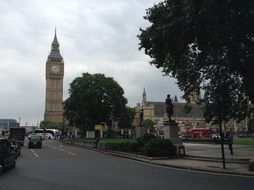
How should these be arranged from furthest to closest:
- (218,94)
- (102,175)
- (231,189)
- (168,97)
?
(168,97) → (218,94) → (102,175) → (231,189)

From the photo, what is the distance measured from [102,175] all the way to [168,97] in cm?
1814

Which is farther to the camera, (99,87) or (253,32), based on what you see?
(99,87)

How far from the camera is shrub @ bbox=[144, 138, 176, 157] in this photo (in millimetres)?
29828

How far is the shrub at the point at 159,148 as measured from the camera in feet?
97.9

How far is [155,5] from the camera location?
89.2ft

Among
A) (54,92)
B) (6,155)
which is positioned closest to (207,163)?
(6,155)

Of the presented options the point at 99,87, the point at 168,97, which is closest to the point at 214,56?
the point at 168,97

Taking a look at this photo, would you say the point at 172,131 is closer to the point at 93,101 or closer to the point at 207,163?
the point at 207,163

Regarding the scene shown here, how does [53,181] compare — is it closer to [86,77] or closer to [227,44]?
[227,44]

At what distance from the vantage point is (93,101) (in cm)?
8038

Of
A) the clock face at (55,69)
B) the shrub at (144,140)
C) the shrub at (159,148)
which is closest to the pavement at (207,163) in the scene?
the shrub at (159,148)

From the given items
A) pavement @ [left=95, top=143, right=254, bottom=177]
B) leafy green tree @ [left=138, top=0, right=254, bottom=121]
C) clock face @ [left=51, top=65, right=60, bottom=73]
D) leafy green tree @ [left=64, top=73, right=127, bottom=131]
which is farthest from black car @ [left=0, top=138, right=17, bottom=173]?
clock face @ [left=51, top=65, right=60, bottom=73]

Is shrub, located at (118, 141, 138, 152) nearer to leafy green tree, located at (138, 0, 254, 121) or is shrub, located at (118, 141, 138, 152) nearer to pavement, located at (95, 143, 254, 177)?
pavement, located at (95, 143, 254, 177)

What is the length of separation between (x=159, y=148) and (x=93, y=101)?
51254 millimetres
